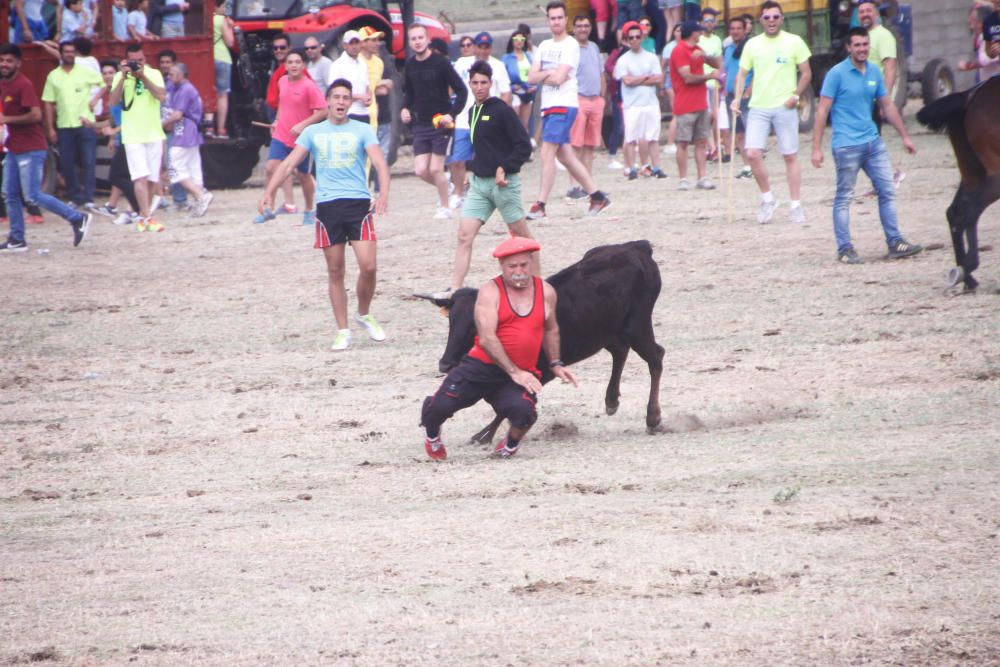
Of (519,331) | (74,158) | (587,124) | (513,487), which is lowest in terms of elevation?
(513,487)

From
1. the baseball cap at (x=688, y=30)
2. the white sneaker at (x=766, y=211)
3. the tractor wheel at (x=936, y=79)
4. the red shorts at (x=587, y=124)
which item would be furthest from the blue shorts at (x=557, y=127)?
the tractor wheel at (x=936, y=79)

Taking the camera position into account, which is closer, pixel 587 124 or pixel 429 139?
pixel 429 139

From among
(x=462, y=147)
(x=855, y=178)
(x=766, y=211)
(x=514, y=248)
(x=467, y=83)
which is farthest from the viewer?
(x=467, y=83)

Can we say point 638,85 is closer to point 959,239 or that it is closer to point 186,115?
point 186,115

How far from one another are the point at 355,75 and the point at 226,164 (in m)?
6.21

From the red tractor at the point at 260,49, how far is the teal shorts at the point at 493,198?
395 inches

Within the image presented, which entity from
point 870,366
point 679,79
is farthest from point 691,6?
point 870,366

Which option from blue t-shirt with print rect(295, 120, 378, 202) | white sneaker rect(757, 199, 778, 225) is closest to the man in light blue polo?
white sneaker rect(757, 199, 778, 225)

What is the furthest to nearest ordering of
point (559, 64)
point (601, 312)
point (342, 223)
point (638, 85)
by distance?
point (638, 85) < point (559, 64) < point (342, 223) < point (601, 312)

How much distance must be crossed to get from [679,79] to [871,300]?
8.12 metres

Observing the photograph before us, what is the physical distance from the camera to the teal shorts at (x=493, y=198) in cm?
1102

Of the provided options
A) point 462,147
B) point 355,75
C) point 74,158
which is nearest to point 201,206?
point 74,158

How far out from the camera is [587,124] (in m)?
17.7

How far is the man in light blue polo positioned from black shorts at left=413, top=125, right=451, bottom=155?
501 centimetres
